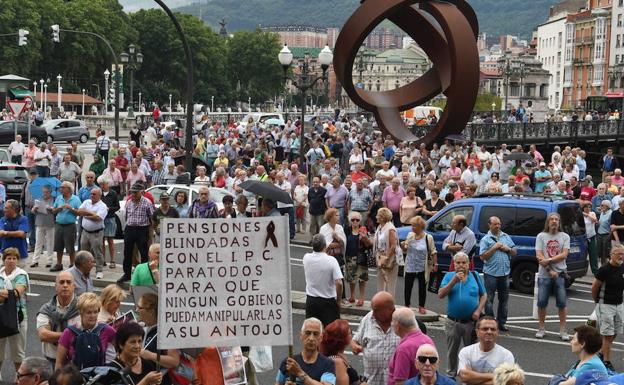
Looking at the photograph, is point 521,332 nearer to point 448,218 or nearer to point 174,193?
point 448,218

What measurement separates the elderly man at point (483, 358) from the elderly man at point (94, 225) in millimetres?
9574

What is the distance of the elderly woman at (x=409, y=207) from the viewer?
69.3 feet

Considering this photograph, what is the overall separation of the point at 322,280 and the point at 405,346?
12.9 feet

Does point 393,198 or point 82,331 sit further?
point 393,198

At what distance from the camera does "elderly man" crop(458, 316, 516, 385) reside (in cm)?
922

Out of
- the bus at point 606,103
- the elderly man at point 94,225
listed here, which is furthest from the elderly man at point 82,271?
the bus at point 606,103

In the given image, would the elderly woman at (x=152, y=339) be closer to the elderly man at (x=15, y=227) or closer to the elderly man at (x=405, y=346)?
the elderly man at (x=405, y=346)

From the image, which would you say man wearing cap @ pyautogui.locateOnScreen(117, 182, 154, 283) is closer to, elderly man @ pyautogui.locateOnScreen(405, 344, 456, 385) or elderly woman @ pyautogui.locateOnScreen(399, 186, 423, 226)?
elderly woman @ pyautogui.locateOnScreen(399, 186, 423, 226)

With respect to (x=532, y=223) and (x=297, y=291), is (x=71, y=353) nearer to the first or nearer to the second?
(x=297, y=291)

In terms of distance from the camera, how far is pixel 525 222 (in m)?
18.6

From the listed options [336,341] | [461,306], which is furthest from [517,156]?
[336,341]

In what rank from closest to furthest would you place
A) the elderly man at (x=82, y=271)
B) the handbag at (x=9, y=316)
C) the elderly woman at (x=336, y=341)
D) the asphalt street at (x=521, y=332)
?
the elderly woman at (x=336, y=341), the handbag at (x=9, y=316), the elderly man at (x=82, y=271), the asphalt street at (x=521, y=332)

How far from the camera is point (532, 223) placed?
1855 cm

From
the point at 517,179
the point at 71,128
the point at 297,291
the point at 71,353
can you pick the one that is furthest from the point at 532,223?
the point at 71,128
